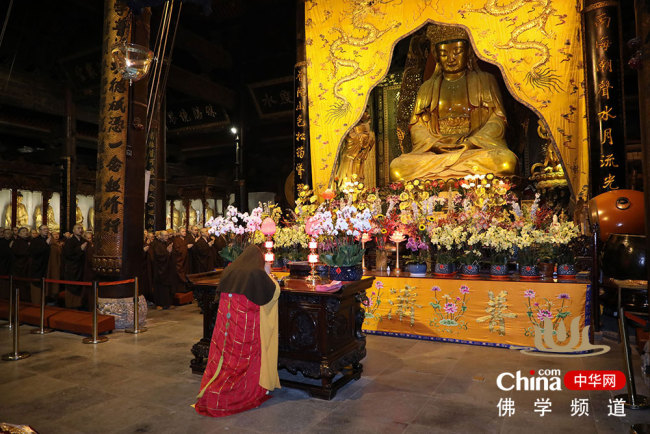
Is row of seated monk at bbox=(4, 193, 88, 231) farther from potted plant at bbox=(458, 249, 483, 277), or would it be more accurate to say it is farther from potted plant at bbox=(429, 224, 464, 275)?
potted plant at bbox=(458, 249, 483, 277)

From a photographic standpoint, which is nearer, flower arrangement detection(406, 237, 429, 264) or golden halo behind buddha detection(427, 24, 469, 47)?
flower arrangement detection(406, 237, 429, 264)

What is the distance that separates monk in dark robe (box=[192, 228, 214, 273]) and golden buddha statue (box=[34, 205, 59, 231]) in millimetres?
6262

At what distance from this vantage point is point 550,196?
740cm

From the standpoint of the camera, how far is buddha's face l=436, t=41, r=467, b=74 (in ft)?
29.1

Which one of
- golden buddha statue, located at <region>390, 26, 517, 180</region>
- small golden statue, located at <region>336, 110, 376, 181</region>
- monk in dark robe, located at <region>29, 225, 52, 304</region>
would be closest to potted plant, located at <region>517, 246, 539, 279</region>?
golden buddha statue, located at <region>390, 26, 517, 180</region>

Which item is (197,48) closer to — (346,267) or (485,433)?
(346,267)

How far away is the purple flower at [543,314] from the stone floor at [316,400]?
1.47 feet

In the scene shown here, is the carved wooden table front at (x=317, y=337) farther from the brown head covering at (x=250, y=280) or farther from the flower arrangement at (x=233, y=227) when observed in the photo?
the flower arrangement at (x=233, y=227)

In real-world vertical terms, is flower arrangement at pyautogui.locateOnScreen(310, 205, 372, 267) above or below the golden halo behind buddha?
below

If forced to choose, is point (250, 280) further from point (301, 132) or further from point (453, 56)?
point (453, 56)

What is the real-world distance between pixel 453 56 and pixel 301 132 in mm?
3598

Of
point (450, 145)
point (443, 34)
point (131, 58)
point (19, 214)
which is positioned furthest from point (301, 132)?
point (19, 214)

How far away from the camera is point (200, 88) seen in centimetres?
1195

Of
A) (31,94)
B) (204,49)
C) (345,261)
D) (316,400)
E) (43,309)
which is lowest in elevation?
(316,400)
